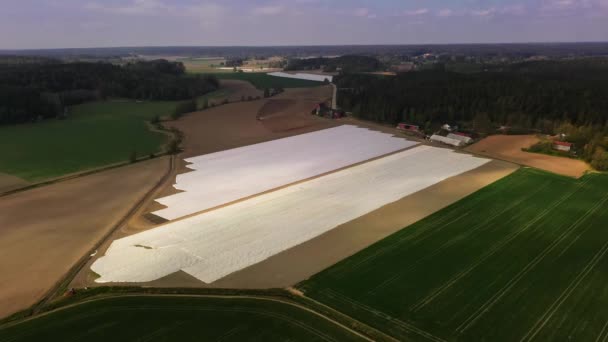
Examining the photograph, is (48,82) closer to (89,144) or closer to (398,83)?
(89,144)

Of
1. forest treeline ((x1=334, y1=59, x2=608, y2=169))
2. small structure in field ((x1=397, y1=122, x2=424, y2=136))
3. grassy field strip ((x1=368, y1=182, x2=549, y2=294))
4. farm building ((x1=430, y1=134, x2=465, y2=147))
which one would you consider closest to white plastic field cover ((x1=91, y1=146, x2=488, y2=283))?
grassy field strip ((x1=368, y1=182, x2=549, y2=294))

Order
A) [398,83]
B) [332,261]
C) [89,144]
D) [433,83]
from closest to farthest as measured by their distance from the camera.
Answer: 1. [332,261]
2. [89,144]
3. [433,83]
4. [398,83]

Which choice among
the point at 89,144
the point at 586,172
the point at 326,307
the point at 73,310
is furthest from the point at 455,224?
the point at 89,144

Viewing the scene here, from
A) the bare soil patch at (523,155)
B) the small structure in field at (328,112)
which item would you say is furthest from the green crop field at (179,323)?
the small structure in field at (328,112)

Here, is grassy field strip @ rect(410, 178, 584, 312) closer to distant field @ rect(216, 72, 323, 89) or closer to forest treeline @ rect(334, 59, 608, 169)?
forest treeline @ rect(334, 59, 608, 169)

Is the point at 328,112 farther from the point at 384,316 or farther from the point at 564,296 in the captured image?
the point at 384,316

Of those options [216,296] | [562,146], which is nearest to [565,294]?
[216,296]

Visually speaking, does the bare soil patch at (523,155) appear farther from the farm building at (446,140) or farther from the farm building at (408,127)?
the farm building at (408,127)
